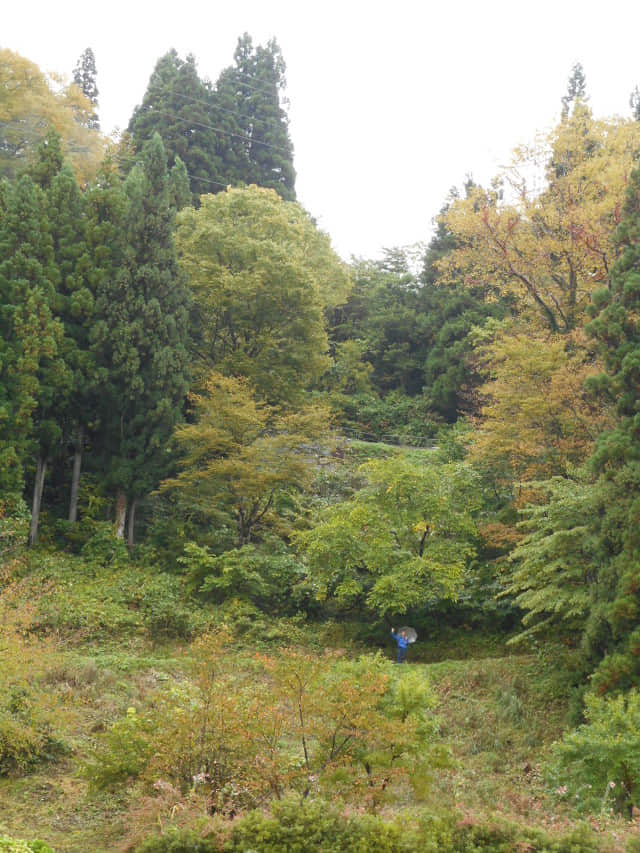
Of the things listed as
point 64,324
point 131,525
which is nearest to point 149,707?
point 131,525

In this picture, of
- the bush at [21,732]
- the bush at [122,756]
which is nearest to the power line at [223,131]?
the bush at [21,732]

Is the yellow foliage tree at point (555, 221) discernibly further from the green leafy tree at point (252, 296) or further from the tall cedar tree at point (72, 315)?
the tall cedar tree at point (72, 315)

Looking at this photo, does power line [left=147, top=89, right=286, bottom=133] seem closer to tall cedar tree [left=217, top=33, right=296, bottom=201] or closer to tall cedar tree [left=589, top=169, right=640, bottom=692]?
tall cedar tree [left=217, top=33, right=296, bottom=201]

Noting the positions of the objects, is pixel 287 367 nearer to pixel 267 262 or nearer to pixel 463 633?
pixel 267 262

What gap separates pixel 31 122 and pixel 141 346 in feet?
47.4

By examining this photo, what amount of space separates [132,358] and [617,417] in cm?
1183

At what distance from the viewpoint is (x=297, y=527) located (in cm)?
1939

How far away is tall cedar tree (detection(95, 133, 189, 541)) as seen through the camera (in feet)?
61.8

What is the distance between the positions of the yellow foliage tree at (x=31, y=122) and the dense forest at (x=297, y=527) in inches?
5.5

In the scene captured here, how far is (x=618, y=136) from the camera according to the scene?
19922mm

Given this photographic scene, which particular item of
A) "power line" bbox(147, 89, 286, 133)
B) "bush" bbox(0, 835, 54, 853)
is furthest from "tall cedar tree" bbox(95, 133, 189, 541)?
"power line" bbox(147, 89, 286, 133)

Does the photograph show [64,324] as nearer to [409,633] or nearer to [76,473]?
[76,473]

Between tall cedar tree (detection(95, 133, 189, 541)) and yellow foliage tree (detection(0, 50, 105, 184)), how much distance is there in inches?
366

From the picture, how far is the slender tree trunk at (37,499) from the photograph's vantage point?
17.7 metres
